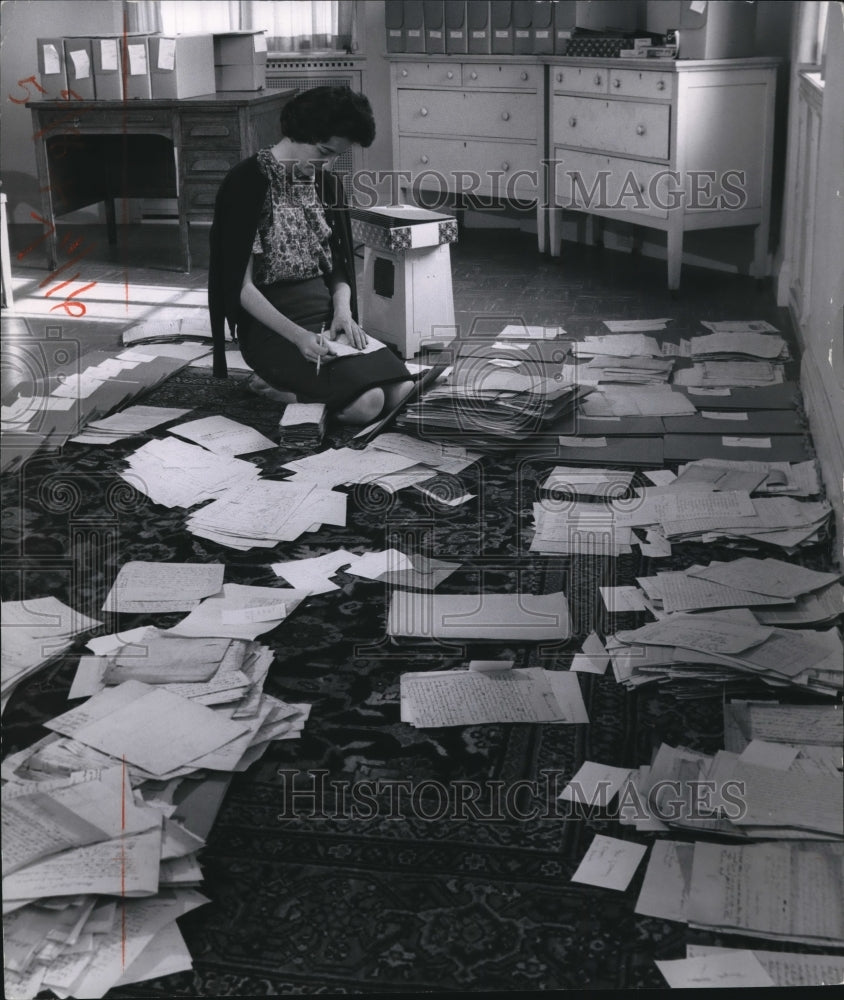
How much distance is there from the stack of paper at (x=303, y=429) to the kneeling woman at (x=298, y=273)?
11cm

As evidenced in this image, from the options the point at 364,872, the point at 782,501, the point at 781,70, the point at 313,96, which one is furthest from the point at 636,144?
the point at 364,872

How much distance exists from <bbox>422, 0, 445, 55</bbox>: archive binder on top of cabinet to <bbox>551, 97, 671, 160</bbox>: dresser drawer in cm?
69

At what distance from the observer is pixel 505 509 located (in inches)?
105

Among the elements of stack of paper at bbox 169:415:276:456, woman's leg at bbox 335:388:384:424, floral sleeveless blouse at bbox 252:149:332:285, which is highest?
floral sleeveless blouse at bbox 252:149:332:285

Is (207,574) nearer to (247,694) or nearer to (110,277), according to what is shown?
(247,694)

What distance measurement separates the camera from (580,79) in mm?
4988

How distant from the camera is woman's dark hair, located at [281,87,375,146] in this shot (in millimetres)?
3027

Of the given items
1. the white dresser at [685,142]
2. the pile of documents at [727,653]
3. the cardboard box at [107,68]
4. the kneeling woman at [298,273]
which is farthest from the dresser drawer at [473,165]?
the pile of documents at [727,653]

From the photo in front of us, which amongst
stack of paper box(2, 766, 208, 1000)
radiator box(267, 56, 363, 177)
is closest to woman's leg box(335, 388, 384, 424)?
stack of paper box(2, 766, 208, 1000)

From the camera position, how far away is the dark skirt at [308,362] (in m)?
3.23

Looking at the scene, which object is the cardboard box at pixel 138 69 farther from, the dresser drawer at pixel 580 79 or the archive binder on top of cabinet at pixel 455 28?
the dresser drawer at pixel 580 79

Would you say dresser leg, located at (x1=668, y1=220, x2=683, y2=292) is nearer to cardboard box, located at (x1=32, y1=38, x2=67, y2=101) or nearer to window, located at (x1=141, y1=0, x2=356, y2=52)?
window, located at (x1=141, y1=0, x2=356, y2=52)

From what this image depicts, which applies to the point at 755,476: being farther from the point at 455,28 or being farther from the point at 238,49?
the point at 238,49

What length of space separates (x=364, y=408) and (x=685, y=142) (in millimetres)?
2171
